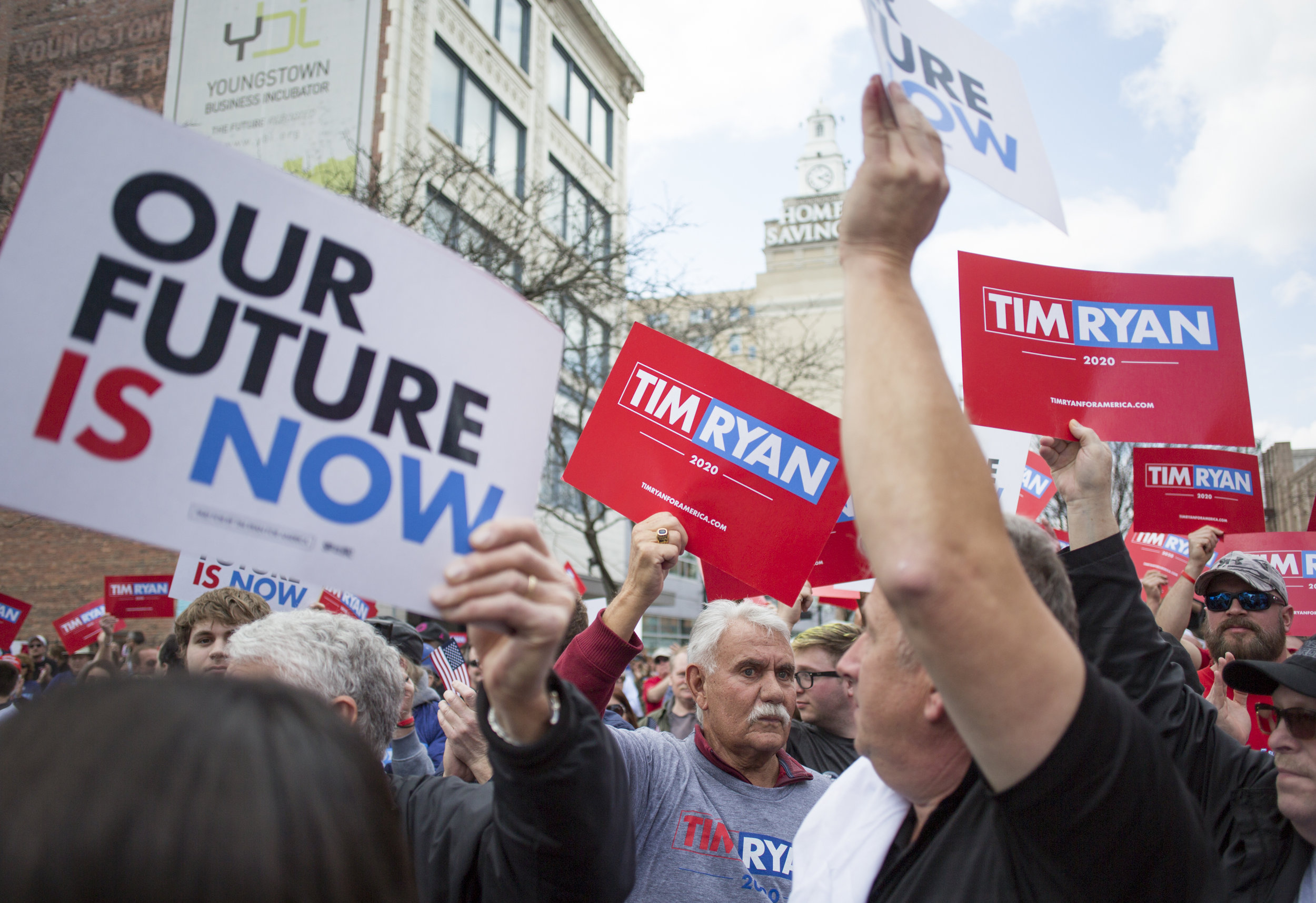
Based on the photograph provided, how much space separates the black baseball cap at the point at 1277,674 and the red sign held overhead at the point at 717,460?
3.94 feet

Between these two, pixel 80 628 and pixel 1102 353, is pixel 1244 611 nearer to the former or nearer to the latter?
pixel 1102 353

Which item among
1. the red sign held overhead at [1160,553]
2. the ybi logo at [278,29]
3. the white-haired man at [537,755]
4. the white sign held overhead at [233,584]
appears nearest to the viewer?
the white-haired man at [537,755]

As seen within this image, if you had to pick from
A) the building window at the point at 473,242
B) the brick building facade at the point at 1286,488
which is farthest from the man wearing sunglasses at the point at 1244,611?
the brick building facade at the point at 1286,488

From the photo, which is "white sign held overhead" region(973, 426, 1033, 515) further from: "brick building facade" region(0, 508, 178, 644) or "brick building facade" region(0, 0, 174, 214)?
"brick building facade" region(0, 0, 174, 214)

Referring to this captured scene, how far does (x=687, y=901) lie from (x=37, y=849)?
7.20ft

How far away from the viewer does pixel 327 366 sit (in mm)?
1522

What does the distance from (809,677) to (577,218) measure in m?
16.8

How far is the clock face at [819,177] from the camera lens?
324 feet

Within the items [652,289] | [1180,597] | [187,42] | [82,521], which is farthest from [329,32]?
[82,521]

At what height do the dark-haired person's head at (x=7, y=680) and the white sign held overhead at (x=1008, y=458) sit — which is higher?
the white sign held overhead at (x=1008, y=458)

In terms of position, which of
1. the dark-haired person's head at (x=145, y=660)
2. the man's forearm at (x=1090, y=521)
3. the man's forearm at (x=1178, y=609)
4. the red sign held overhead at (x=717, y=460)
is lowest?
the dark-haired person's head at (x=145, y=660)

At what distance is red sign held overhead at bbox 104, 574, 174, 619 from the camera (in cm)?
739

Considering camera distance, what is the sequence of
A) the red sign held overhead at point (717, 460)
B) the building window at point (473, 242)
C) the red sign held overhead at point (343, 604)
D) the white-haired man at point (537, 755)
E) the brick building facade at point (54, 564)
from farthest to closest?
the brick building facade at point (54, 564) < the building window at point (473, 242) < the red sign held overhead at point (343, 604) < the red sign held overhead at point (717, 460) < the white-haired man at point (537, 755)

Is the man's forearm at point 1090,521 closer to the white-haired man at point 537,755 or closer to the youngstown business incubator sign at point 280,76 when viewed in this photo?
the white-haired man at point 537,755
